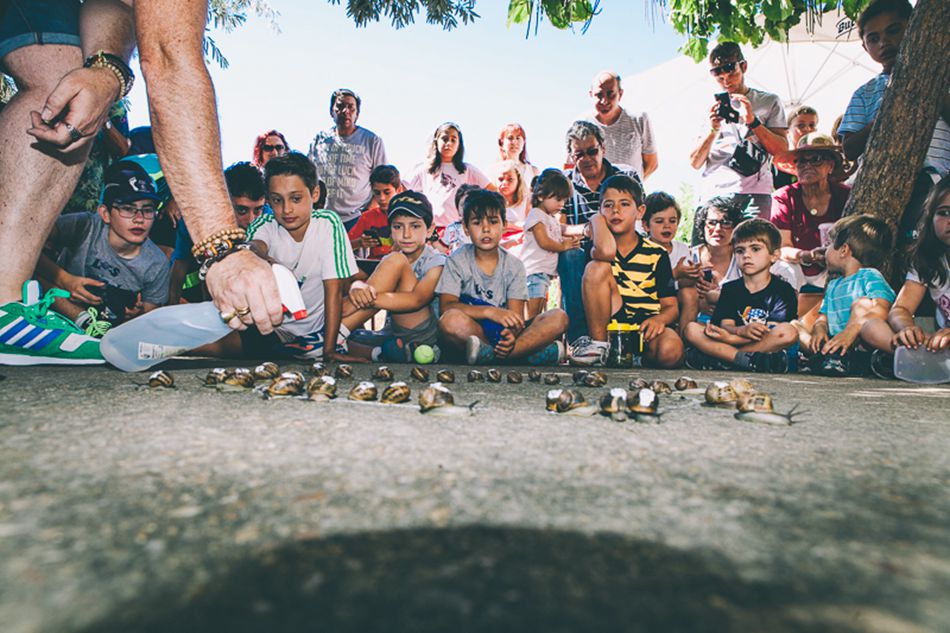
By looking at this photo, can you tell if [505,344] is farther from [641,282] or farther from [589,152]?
[589,152]

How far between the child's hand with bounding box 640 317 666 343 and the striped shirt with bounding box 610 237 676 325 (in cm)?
Answer: 15

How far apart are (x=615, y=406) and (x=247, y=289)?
3.29 feet

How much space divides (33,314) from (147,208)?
1.75 m

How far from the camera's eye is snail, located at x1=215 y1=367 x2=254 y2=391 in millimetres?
1898

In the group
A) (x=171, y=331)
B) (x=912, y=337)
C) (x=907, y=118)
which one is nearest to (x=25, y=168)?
(x=171, y=331)

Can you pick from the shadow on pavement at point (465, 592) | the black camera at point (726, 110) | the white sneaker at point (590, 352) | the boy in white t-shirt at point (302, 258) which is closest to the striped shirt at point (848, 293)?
the white sneaker at point (590, 352)

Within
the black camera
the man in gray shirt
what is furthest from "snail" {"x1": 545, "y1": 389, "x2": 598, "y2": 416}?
the man in gray shirt

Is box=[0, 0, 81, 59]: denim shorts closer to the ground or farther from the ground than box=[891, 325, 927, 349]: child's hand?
farther from the ground

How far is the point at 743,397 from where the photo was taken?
5.81 feet

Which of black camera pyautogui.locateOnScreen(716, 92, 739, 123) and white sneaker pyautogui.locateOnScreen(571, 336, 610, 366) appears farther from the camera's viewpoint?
black camera pyautogui.locateOnScreen(716, 92, 739, 123)

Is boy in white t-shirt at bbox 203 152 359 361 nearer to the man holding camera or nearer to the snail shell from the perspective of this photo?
the snail shell

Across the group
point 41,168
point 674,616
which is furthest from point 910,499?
point 41,168

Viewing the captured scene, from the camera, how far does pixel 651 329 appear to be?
427 cm

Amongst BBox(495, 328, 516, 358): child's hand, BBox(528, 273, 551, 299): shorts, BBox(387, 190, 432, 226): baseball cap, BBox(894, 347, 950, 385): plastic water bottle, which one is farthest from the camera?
BBox(528, 273, 551, 299): shorts
